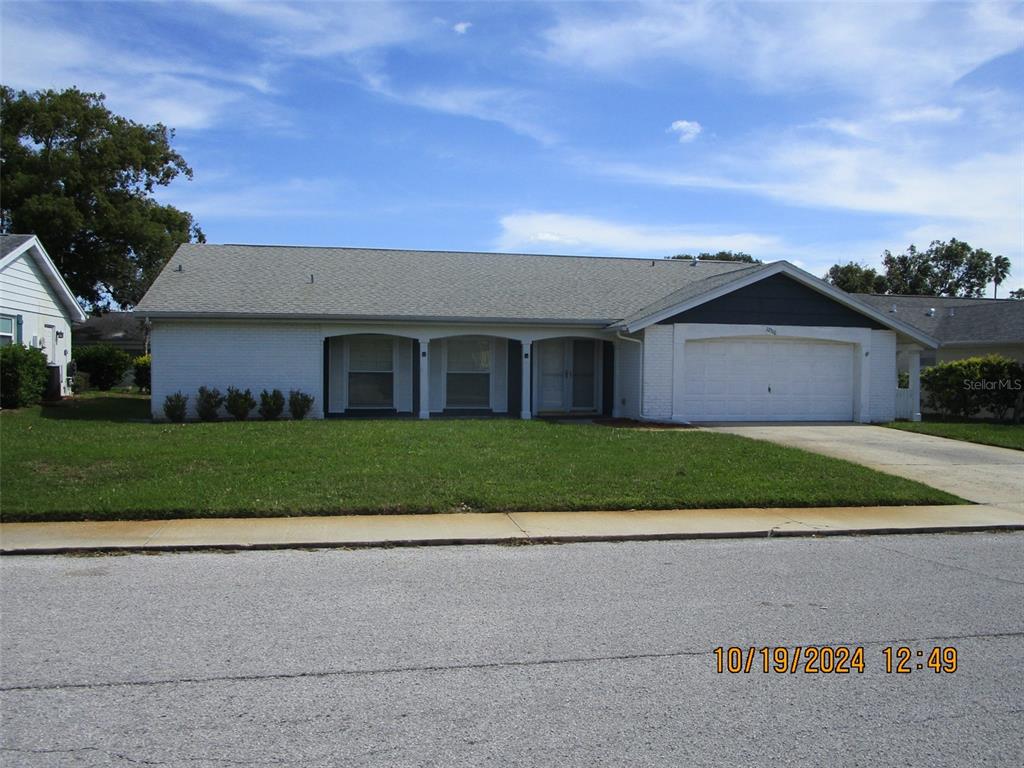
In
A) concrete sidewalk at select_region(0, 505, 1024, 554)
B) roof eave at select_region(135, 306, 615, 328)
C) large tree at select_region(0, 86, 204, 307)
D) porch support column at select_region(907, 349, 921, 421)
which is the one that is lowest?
concrete sidewalk at select_region(0, 505, 1024, 554)

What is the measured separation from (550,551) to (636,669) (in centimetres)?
351

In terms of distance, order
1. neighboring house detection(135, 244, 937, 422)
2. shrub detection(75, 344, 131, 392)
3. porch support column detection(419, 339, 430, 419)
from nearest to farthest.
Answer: neighboring house detection(135, 244, 937, 422), porch support column detection(419, 339, 430, 419), shrub detection(75, 344, 131, 392)

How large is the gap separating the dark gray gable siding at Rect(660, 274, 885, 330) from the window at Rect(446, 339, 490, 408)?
490 cm

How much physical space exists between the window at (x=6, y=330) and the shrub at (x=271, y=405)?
696 centimetres

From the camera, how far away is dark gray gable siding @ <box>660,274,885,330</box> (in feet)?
66.1

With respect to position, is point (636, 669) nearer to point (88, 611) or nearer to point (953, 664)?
point (953, 664)

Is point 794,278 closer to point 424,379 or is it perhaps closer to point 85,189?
point 424,379

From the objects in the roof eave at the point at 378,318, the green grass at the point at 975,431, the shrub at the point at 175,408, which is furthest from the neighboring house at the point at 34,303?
the green grass at the point at 975,431

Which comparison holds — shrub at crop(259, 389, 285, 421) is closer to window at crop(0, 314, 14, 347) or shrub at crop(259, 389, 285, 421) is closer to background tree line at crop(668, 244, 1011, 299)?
window at crop(0, 314, 14, 347)

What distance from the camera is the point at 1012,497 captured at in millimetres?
11852

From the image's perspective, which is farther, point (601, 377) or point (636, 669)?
point (601, 377)

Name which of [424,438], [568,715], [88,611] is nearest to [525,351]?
[424,438]

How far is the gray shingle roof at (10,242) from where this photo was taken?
68.9 ft
